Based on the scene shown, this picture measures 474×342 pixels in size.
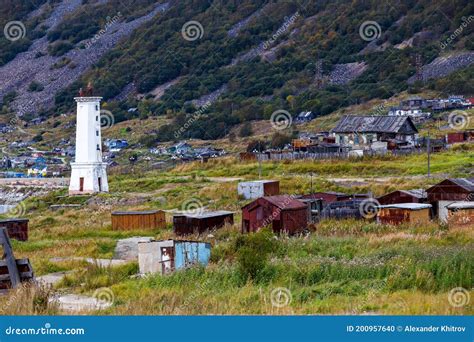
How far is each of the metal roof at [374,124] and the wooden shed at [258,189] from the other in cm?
1685

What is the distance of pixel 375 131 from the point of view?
4919cm

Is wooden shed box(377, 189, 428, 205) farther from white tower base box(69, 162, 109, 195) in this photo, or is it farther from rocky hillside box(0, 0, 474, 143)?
rocky hillside box(0, 0, 474, 143)

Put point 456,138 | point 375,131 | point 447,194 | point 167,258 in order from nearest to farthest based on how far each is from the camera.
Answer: point 167,258 → point 447,194 → point 456,138 → point 375,131

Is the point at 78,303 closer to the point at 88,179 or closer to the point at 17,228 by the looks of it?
the point at 17,228

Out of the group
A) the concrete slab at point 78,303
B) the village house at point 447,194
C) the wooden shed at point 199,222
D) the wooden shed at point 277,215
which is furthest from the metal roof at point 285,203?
the concrete slab at point 78,303

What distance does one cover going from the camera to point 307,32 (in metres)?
108

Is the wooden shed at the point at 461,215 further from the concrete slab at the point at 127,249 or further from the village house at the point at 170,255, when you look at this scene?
the concrete slab at the point at 127,249

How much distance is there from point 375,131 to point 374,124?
87 centimetres

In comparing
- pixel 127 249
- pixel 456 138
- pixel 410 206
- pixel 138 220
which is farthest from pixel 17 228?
pixel 456 138

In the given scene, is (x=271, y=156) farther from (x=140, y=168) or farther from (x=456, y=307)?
(x=456, y=307)

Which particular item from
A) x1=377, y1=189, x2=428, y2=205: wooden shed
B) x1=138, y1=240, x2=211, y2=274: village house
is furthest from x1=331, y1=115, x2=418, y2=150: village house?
x1=138, y1=240, x2=211, y2=274: village house

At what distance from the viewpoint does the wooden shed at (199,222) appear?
24.6 m

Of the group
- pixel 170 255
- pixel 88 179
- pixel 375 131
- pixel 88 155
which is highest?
pixel 375 131

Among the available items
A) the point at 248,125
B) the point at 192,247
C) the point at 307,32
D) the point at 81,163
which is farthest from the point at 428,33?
the point at 192,247
